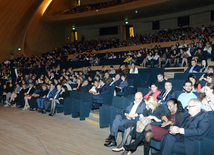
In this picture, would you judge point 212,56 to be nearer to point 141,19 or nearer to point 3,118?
point 3,118

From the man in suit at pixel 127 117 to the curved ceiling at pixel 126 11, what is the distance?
11.1 metres

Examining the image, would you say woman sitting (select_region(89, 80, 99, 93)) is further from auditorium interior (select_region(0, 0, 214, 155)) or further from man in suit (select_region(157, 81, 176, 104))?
man in suit (select_region(157, 81, 176, 104))

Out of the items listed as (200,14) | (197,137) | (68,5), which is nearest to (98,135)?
(197,137)

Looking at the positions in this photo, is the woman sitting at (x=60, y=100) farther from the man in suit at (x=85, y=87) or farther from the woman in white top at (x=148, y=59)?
the woman in white top at (x=148, y=59)

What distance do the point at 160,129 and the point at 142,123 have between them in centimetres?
43

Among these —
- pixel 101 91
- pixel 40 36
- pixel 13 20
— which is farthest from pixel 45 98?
pixel 40 36

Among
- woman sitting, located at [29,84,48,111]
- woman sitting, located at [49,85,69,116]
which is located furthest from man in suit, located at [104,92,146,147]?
woman sitting, located at [29,84,48,111]

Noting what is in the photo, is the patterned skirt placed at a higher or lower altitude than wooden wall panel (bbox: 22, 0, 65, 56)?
lower

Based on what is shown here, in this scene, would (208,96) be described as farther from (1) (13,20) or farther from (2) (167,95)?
(1) (13,20)

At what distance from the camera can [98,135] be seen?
4.36 m

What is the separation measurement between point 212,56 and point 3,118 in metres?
7.16

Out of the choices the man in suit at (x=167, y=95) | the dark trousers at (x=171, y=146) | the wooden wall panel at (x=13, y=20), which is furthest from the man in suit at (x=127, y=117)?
the wooden wall panel at (x=13, y=20)

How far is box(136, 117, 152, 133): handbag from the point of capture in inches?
132

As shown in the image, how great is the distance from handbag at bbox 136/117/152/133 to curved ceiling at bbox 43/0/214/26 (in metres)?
11.6
